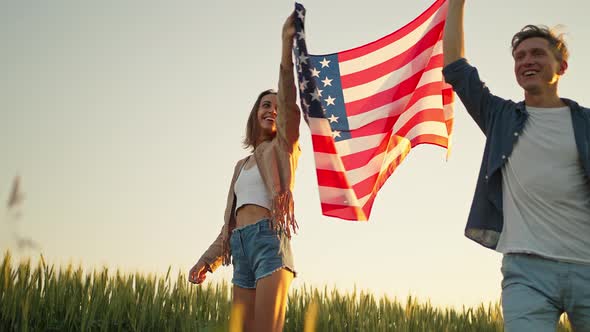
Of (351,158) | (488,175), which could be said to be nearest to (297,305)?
(351,158)

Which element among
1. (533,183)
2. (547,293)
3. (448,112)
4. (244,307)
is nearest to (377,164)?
(448,112)

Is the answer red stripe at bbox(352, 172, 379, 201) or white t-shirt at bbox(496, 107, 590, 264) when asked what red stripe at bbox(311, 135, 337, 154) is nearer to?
red stripe at bbox(352, 172, 379, 201)

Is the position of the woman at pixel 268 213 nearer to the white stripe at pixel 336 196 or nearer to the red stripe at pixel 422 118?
the white stripe at pixel 336 196

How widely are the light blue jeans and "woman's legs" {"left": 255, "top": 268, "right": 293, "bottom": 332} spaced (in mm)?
1292

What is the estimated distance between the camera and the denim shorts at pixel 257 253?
3789 millimetres

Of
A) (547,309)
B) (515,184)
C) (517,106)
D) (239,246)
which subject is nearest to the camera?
(547,309)

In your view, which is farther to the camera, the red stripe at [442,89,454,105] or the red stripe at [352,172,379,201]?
the red stripe at [442,89,454,105]

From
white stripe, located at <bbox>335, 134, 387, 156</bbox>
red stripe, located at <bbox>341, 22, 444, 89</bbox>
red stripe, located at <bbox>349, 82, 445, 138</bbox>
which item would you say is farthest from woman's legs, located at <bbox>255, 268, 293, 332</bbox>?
red stripe, located at <bbox>341, 22, 444, 89</bbox>

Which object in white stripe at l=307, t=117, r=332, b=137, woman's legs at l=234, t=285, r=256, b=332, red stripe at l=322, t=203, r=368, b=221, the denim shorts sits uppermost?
white stripe at l=307, t=117, r=332, b=137

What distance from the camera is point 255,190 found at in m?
4.08

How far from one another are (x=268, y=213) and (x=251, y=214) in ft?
0.33

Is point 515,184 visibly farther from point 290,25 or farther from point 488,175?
point 290,25

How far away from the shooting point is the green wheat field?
5.80 m

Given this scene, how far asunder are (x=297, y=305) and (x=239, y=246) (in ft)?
11.2
